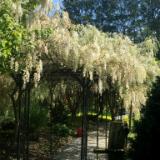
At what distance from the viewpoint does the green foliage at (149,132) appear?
10125 mm

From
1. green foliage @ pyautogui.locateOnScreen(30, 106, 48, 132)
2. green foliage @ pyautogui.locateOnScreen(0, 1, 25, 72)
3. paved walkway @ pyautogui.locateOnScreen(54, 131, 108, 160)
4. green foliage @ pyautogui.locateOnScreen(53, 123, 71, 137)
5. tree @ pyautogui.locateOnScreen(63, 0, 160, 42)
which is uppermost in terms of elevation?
tree @ pyautogui.locateOnScreen(63, 0, 160, 42)

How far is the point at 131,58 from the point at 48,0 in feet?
8.14

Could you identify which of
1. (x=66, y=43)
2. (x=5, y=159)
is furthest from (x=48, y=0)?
(x=5, y=159)

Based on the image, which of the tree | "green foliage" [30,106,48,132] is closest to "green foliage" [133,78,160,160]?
"green foliage" [30,106,48,132]

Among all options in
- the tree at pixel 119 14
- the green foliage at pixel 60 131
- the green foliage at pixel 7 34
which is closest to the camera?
the green foliage at pixel 7 34

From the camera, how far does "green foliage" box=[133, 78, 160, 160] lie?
399 inches

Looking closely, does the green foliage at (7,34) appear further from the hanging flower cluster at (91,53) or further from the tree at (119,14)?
the tree at (119,14)

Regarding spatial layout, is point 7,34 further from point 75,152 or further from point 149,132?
point 75,152

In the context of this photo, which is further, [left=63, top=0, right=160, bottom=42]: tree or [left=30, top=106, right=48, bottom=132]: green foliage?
[left=63, top=0, right=160, bottom=42]: tree

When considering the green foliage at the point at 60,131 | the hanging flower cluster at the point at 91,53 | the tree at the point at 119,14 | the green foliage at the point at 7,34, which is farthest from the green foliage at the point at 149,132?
the tree at the point at 119,14

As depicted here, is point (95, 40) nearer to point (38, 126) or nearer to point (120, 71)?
point (120, 71)

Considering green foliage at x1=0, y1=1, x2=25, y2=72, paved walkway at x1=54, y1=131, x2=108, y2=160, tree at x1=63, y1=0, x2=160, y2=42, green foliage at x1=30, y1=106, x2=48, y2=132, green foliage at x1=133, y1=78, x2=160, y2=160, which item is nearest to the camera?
green foliage at x1=0, y1=1, x2=25, y2=72

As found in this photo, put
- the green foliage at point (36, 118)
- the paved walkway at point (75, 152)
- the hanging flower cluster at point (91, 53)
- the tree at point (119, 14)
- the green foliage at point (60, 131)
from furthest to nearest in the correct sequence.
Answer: the tree at point (119, 14) < the green foliage at point (60, 131) < the green foliage at point (36, 118) < the paved walkway at point (75, 152) < the hanging flower cluster at point (91, 53)

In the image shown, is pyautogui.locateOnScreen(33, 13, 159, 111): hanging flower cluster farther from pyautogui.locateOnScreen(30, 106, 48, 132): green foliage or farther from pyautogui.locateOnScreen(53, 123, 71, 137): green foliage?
pyautogui.locateOnScreen(53, 123, 71, 137): green foliage
